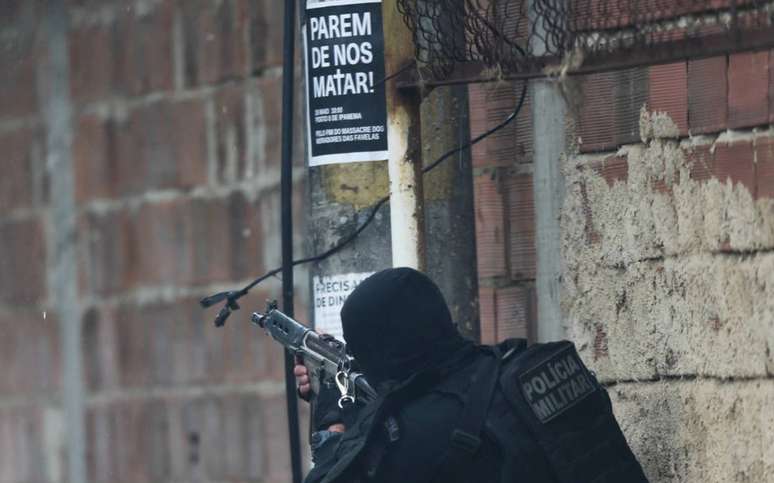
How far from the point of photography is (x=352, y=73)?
420 centimetres

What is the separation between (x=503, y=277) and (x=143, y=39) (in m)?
2.32

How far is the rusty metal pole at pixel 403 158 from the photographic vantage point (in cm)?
416

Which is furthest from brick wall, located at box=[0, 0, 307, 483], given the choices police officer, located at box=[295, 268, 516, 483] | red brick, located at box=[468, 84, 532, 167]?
police officer, located at box=[295, 268, 516, 483]

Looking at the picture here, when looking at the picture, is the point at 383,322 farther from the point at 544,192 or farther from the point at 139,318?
the point at 139,318

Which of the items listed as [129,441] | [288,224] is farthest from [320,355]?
[129,441]

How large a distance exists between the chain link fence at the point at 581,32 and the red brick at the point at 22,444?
3.29 metres

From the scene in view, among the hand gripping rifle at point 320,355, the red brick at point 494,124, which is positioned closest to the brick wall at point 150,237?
the red brick at point 494,124

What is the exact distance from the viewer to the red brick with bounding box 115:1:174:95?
6.48 m

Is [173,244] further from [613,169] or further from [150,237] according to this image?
[613,169]

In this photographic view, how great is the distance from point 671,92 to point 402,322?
0.80 metres

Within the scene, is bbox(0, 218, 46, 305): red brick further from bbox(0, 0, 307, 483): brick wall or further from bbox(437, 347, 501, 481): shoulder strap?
bbox(437, 347, 501, 481): shoulder strap

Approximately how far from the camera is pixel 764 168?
13.0 feet

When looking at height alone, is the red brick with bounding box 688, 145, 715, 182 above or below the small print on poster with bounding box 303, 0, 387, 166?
below

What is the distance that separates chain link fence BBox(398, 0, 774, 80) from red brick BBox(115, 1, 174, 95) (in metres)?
2.30
